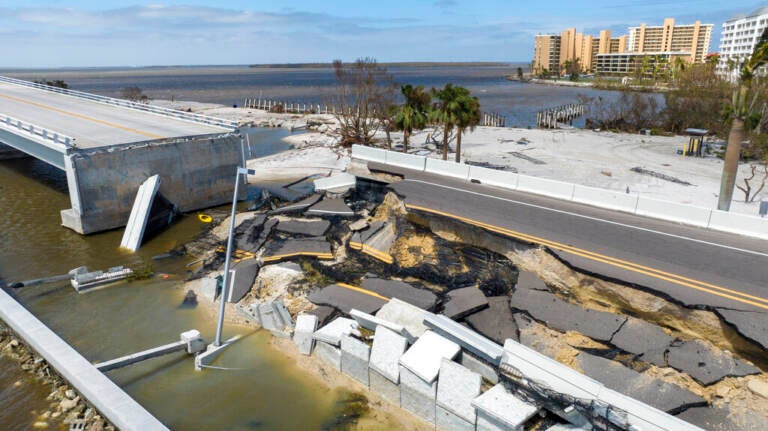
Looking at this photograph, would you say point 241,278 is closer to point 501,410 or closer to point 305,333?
point 305,333

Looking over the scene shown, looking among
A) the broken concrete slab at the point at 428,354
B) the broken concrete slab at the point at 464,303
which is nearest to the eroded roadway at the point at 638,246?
the broken concrete slab at the point at 464,303

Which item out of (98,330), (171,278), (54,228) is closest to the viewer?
(98,330)

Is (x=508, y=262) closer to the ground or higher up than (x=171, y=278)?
higher up

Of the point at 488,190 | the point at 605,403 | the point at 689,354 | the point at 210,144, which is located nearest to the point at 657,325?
the point at 689,354

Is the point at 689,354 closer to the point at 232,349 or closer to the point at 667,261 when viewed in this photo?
the point at 667,261

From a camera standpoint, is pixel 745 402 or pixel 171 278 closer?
pixel 745 402
